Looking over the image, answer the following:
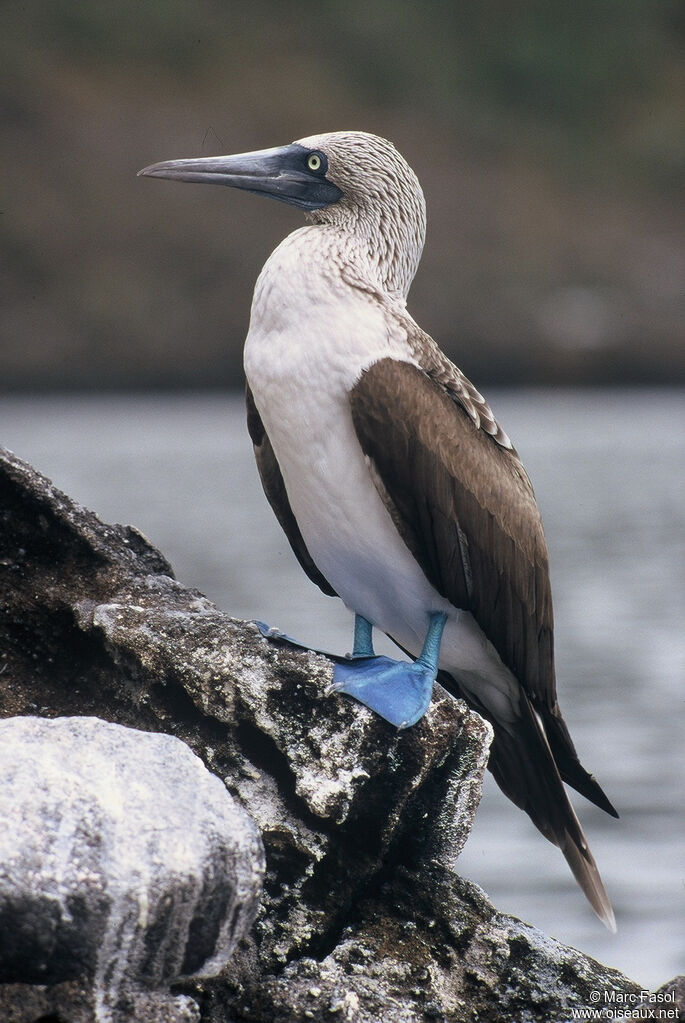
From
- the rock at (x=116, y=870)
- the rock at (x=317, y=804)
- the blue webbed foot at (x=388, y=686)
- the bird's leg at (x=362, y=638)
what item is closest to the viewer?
the rock at (x=116, y=870)

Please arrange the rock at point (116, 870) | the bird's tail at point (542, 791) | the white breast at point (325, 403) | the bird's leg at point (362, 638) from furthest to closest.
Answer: the bird's leg at point (362, 638)
the bird's tail at point (542, 791)
the white breast at point (325, 403)
the rock at point (116, 870)

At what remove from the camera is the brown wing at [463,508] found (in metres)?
4.82

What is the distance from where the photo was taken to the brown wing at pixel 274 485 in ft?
17.3

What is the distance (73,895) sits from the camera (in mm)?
3379

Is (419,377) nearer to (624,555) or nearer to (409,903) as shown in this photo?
(409,903)

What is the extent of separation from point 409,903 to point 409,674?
77 centimetres

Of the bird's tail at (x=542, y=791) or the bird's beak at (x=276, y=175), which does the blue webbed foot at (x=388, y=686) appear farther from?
the bird's beak at (x=276, y=175)

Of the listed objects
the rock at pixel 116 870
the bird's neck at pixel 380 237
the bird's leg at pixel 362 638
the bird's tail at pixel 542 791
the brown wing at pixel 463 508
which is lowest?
the rock at pixel 116 870

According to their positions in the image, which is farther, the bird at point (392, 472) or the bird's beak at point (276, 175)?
the bird's beak at point (276, 175)

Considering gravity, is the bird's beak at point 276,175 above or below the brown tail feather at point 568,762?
above

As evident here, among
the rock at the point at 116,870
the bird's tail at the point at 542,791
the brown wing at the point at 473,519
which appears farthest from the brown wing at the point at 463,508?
the rock at the point at 116,870

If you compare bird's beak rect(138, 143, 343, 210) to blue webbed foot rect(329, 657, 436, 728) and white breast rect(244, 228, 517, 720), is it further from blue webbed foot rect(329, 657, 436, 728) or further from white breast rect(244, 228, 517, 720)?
blue webbed foot rect(329, 657, 436, 728)

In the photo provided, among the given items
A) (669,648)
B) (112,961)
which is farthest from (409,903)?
(669,648)

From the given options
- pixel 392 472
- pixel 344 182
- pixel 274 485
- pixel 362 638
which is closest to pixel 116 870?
pixel 392 472
